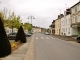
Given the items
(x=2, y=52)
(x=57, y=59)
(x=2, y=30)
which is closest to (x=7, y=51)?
(x=2, y=52)

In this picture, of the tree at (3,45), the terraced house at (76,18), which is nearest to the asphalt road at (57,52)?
the tree at (3,45)

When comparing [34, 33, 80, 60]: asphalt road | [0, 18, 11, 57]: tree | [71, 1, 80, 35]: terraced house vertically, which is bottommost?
[34, 33, 80, 60]: asphalt road

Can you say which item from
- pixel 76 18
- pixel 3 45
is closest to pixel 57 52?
pixel 3 45

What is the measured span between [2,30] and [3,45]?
1.09m

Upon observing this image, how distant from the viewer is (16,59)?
10531 mm

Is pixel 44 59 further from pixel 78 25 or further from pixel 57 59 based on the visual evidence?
pixel 78 25

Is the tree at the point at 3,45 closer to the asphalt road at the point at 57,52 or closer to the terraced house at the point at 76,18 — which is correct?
the asphalt road at the point at 57,52

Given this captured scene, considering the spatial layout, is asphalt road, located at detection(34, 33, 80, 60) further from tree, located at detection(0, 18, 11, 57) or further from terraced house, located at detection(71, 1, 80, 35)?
terraced house, located at detection(71, 1, 80, 35)

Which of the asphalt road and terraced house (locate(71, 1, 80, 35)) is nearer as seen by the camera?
the asphalt road

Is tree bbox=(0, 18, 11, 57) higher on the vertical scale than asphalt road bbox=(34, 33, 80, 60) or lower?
higher

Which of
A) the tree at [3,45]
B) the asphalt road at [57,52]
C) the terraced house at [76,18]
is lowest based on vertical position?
the asphalt road at [57,52]

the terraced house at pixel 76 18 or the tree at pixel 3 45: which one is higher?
the terraced house at pixel 76 18

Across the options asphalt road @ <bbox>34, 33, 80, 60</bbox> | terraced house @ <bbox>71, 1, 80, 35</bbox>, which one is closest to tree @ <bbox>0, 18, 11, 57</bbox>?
asphalt road @ <bbox>34, 33, 80, 60</bbox>

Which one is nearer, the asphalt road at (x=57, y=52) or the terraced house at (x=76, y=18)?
the asphalt road at (x=57, y=52)
